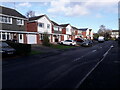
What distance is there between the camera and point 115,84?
6031mm

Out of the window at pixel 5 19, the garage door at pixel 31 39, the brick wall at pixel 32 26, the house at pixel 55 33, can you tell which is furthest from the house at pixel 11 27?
the house at pixel 55 33

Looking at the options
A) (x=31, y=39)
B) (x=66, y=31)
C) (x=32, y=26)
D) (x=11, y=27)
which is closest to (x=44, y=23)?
(x=32, y=26)

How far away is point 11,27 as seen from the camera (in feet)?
93.0

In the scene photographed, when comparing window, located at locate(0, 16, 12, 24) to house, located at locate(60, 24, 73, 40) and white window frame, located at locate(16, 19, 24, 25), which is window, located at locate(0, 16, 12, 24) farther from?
house, located at locate(60, 24, 73, 40)

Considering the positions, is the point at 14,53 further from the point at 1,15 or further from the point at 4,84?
the point at 1,15

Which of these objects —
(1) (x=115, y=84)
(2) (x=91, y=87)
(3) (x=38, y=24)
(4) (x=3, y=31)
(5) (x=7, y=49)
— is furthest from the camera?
(3) (x=38, y=24)

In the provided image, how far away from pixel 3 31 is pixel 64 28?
3123cm

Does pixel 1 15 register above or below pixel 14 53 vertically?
above

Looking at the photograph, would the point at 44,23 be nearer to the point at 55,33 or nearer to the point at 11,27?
the point at 55,33

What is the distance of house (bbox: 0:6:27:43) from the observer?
26564 mm

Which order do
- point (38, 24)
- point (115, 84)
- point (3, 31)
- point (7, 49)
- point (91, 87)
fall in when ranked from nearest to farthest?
point (91, 87)
point (115, 84)
point (7, 49)
point (3, 31)
point (38, 24)

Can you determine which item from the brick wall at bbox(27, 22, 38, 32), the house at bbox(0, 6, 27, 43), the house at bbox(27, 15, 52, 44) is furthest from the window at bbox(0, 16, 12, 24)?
the brick wall at bbox(27, 22, 38, 32)

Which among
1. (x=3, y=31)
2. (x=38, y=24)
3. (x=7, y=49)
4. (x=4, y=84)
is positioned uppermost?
(x=38, y=24)

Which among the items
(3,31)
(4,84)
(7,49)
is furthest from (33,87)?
(3,31)
